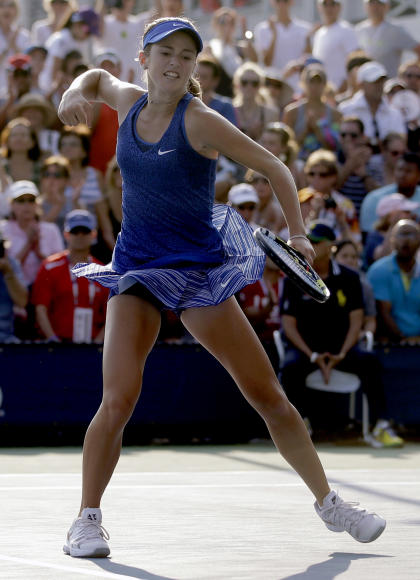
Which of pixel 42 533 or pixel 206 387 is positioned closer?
pixel 42 533

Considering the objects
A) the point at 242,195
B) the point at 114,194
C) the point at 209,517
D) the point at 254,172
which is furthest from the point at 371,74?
the point at 209,517

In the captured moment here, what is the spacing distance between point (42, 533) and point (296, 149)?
7992 millimetres

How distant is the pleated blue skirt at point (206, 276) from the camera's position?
5359 millimetres

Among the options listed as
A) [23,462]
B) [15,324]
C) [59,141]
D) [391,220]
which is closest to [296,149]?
[391,220]

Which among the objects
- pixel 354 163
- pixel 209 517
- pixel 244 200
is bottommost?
pixel 209 517

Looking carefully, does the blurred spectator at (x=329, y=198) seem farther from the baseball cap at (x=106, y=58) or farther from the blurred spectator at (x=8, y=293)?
the blurred spectator at (x=8, y=293)

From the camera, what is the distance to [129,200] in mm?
5480

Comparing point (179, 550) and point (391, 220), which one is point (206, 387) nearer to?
point (391, 220)

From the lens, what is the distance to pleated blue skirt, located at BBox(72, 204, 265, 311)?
5.36m

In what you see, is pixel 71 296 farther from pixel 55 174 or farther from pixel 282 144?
pixel 282 144

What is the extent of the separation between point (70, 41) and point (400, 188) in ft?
14.8

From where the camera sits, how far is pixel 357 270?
39.5 feet

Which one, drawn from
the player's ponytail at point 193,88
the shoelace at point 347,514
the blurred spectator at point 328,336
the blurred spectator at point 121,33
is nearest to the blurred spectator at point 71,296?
the blurred spectator at point 328,336

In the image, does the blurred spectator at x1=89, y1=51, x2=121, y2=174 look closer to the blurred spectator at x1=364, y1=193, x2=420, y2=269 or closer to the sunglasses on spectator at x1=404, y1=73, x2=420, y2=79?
the blurred spectator at x1=364, y1=193, x2=420, y2=269
